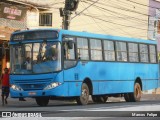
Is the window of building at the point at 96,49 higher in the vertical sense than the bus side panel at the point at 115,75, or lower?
higher

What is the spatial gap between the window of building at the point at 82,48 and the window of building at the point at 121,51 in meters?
2.91

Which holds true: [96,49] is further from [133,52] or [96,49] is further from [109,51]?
[133,52]

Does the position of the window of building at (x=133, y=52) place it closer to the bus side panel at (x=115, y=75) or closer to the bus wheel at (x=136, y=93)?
the bus side panel at (x=115, y=75)

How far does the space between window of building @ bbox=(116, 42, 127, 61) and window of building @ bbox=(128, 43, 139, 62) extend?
48 cm

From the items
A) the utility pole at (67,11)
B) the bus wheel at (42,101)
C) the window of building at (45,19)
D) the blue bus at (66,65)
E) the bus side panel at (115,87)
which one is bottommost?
the bus wheel at (42,101)

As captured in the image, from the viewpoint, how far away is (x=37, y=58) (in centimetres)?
2222

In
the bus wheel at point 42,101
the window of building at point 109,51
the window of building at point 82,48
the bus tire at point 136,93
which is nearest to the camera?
the window of building at point 82,48

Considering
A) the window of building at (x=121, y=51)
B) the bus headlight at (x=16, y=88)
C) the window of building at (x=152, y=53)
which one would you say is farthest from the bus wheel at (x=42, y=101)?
the window of building at (x=152, y=53)

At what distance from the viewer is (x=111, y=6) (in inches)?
1918

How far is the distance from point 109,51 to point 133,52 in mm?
2412

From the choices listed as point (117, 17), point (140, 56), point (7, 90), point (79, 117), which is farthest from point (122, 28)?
point (79, 117)

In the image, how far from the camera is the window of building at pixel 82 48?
2359 centimetres

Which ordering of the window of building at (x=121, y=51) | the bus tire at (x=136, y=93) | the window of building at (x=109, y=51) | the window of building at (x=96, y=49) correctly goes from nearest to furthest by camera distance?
1. the window of building at (x=96, y=49)
2. the window of building at (x=109, y=51)
3. the window of building at (x=121, y=51)
4. the bus tire at (x=136, y=93)

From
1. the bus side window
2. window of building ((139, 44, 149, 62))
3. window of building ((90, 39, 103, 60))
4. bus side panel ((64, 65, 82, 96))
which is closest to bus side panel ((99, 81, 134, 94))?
window of building ((90, 39, 103, 60))
